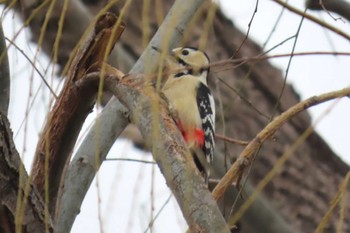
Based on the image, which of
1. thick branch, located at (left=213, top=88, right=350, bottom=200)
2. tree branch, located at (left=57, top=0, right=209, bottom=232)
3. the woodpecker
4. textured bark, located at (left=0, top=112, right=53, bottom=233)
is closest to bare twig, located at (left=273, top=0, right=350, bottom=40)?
thick branch, located at (left=213, top=88, right=350, bottom=200)

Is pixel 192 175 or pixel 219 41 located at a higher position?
pixel 219 41

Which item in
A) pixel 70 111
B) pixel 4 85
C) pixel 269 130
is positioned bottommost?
pixel 269 130

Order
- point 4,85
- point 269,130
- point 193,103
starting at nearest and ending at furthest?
point 269,130 < point 4,85 < point 193,103

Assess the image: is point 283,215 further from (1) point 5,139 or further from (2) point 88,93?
(1) point 5,139

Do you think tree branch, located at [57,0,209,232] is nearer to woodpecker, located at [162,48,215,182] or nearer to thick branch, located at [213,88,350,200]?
thick branch, located at [213,88,350,200]

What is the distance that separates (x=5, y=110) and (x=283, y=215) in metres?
2.51

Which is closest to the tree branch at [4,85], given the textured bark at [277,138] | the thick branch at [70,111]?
the thick branch at [70,111]

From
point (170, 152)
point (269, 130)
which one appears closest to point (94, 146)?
point (170, 152)

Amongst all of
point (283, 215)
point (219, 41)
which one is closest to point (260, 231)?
point (283, 215)

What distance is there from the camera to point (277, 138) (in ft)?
16.6

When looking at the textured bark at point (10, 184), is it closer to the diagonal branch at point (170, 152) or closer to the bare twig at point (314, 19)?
the diagonal branch at point (170, 152)

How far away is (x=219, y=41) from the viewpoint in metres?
5.35

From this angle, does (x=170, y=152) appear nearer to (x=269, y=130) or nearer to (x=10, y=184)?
(x=269, y=130)

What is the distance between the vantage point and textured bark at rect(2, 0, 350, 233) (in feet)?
16.9
